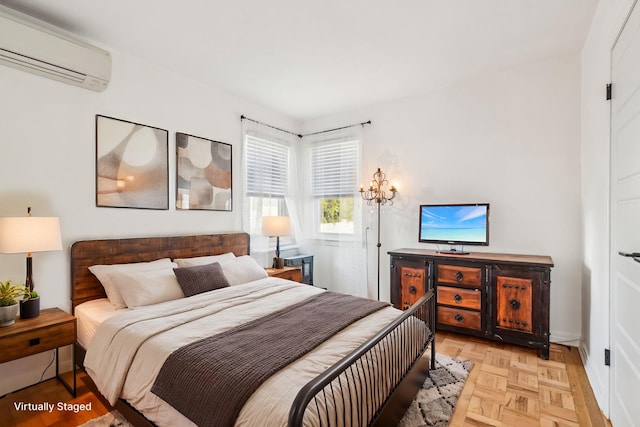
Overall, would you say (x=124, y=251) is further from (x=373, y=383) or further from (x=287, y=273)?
(x=373, y=383)

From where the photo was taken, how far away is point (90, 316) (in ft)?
7.40

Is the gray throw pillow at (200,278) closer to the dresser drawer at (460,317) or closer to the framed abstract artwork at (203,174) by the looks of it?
the framed abstract artwork at (203,174)

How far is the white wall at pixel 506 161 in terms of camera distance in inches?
119

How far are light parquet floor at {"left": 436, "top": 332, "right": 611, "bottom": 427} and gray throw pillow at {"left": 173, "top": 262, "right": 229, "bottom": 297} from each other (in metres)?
2.08

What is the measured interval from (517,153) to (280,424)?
338 cm

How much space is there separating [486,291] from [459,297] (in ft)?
0.84

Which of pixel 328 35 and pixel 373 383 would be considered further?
pixel 328 35

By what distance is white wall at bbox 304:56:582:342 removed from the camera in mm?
3021

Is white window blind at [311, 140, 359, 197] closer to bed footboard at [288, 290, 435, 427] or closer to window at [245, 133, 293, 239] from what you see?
window at [245, 133, 293, 239]

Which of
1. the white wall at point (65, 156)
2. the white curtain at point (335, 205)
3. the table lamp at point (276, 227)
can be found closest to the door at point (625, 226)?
the white curtain at point (335, 205)

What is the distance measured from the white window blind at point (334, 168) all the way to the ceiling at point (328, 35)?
3.50 ft

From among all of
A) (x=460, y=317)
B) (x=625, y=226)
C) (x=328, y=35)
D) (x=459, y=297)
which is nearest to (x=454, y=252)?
(x=459, y=297)

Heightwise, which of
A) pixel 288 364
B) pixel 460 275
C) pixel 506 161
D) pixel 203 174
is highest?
pixel 506 161

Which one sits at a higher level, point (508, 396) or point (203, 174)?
point (203, 174)
